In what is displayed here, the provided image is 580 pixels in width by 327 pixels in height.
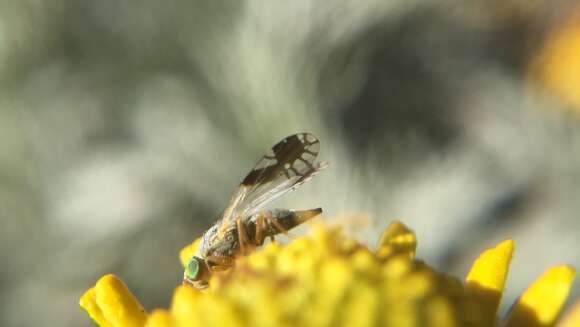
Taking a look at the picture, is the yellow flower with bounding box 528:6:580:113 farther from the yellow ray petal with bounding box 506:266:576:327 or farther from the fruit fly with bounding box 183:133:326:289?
the yellow ray petal with bounding box 506:266:576:327

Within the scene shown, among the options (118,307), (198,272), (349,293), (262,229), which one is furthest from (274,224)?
(349,293)

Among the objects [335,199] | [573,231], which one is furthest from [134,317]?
[573,231]

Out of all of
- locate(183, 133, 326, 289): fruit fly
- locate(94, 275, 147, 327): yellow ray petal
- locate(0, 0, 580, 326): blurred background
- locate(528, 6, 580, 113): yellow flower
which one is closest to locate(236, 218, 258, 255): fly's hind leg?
locate(183, 133, 326, 289): fruit fly

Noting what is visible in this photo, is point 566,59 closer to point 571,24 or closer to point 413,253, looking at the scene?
point 571,24

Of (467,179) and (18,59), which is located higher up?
(18,59)

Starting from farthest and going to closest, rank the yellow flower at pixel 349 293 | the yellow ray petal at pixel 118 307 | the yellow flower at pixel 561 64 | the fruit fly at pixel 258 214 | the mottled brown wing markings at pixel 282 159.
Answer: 1. the yellow flower at pixel 561 64
2. the mottled brown wing markings at pixel 282 159
3. the fruit fly at pixel 258 214
4. the yellow ray petal at pixel 118 307
5. the yellow flower at pixel 349 293

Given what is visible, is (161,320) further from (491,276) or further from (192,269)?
(491,276)

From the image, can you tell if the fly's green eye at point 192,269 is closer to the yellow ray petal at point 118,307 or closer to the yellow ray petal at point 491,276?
the yellow ray petal at point 118,307

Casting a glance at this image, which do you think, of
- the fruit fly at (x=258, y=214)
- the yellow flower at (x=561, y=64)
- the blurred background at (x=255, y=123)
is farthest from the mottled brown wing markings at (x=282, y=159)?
the yellow flower at (x=561, y=64)
